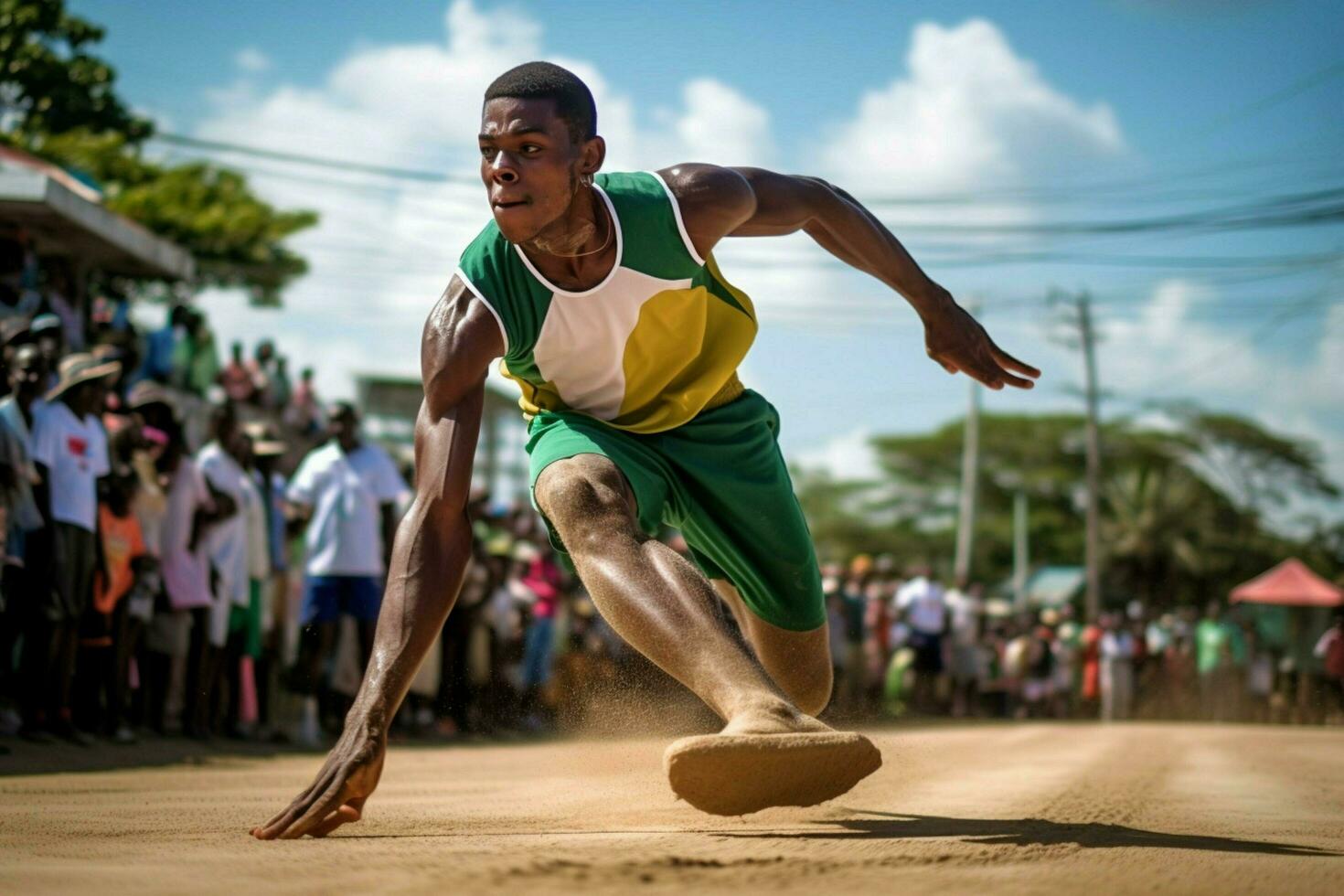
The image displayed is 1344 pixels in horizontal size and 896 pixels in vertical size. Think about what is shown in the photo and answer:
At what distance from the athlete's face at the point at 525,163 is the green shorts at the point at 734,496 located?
60 centimetres

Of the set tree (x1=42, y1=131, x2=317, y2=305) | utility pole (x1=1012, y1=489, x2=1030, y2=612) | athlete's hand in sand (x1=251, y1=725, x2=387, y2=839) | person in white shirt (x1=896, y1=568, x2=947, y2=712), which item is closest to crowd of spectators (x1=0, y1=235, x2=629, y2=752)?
athlete's hand in sand (x1=251, y1=725, x2=387, y2=839)

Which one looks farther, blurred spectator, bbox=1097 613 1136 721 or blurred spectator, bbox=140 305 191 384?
blurred spectator, bbox=1097 613 1136 721

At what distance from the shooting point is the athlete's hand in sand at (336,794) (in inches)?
125

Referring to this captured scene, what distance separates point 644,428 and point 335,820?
1388mm

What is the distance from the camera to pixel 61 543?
7.19m

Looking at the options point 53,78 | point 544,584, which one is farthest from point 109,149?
point 544,584

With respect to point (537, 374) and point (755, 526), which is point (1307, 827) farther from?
point (537, 374)

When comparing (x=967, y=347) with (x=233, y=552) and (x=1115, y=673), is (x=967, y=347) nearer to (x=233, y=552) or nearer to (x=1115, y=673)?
(x=233, y=552)

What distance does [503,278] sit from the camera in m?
3.72

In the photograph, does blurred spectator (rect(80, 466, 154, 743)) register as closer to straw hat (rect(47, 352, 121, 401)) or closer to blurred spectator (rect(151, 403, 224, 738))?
blurred spectator (rect(151, 403, 224, 738))

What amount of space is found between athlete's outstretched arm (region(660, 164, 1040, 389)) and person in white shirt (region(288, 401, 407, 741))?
4895 millimetres

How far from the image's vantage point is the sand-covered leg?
277cm

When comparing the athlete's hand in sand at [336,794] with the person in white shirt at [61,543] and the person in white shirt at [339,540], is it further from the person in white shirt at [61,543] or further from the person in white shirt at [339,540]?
the person in white shirt at [339,540]

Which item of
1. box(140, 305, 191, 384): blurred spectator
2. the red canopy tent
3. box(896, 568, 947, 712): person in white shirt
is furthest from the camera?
the red canopy tent
